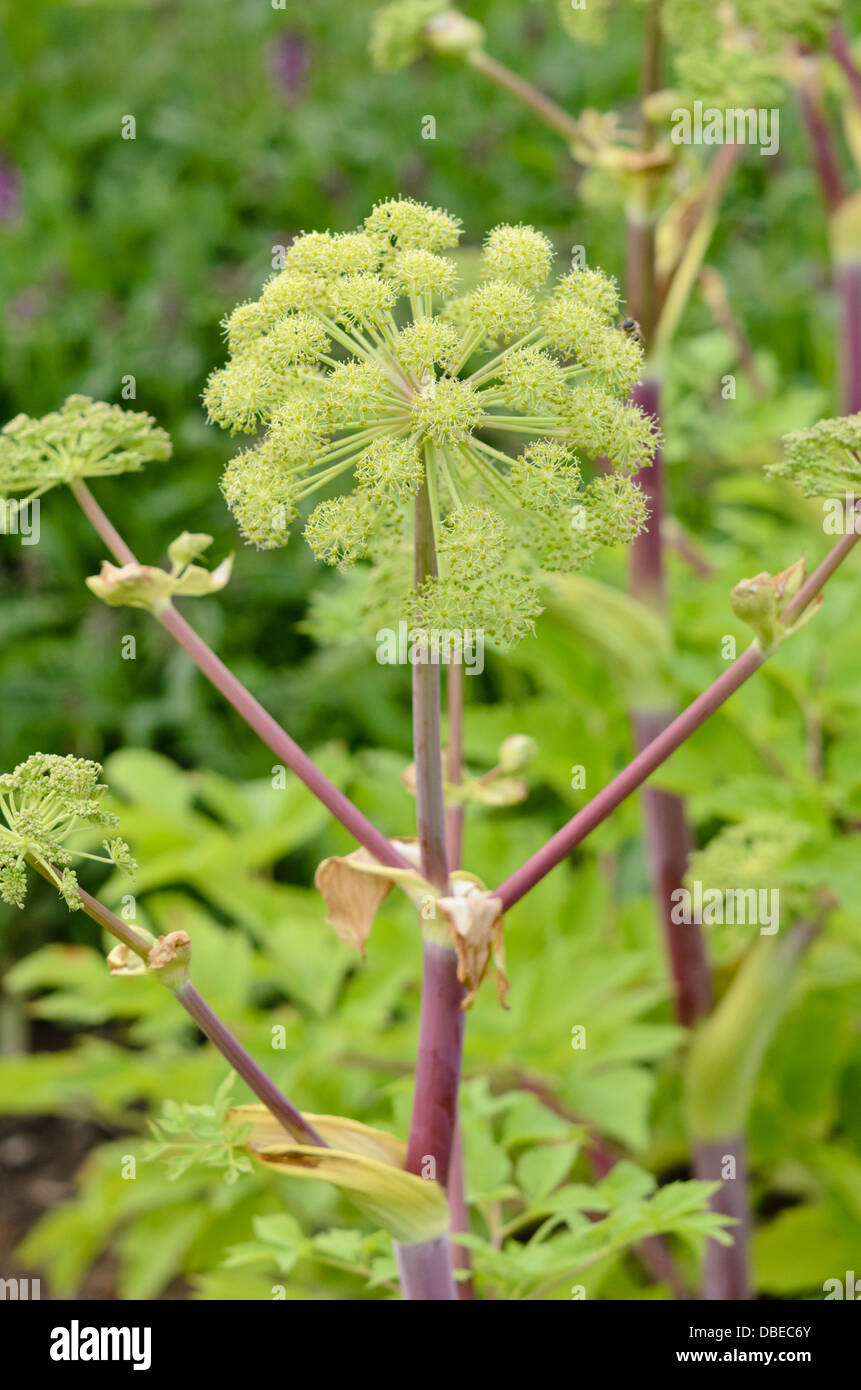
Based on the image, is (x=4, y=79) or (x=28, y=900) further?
(x=4, y=79)

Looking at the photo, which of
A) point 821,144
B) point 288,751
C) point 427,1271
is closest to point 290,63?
point 821,144

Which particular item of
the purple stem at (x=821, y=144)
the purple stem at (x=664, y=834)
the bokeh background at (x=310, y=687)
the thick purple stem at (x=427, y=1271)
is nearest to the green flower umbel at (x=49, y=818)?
the thick purple stem at (x=427, y=1271)

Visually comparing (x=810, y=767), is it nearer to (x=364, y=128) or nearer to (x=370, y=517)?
(x=370, y=517)

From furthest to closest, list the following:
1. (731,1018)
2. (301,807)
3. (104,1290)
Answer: (104,1290), (301,807), (731,1018)

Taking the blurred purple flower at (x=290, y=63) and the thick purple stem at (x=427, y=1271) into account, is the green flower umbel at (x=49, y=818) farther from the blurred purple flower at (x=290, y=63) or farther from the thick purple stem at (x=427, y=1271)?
the blurred purple flower at (x=290, y=63)

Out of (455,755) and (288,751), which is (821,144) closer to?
(455,755)

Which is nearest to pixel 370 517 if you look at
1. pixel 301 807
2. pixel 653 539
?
pixel 653 539
